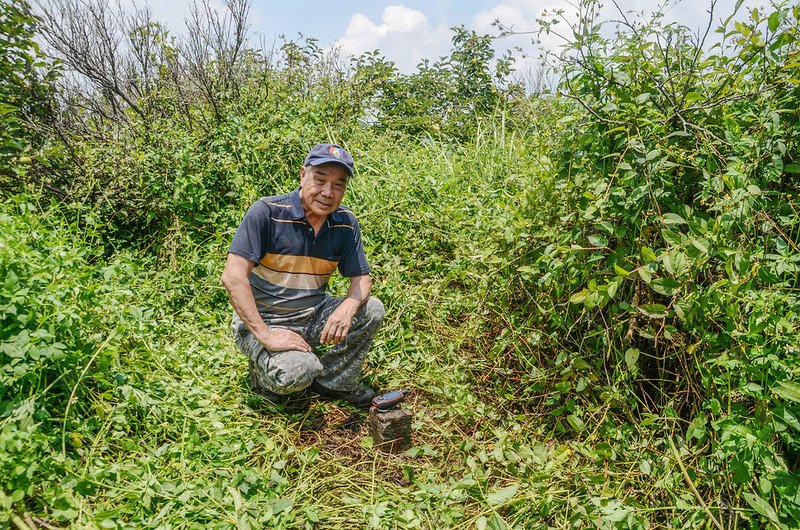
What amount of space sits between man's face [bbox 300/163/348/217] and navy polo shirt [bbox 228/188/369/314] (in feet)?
0.27

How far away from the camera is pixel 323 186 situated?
117 inches

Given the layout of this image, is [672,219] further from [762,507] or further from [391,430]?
[391,430]

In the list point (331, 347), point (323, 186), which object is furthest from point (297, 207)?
point (331, 347)

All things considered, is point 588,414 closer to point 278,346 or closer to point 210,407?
point 278,346

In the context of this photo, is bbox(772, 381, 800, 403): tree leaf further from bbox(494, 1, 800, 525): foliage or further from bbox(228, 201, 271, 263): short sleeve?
bbox(228, 201, 271, 263): short sleeve

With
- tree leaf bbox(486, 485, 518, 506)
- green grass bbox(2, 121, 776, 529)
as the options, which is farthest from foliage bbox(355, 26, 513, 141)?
tree leaf bbox(486, 485, 518, 506)

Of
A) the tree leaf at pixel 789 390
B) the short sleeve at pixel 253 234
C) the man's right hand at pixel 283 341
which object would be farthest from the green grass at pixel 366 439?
the short sleeve at pixel 253 234

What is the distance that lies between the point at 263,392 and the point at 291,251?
0.78 meters

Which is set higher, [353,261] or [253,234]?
[253,234]

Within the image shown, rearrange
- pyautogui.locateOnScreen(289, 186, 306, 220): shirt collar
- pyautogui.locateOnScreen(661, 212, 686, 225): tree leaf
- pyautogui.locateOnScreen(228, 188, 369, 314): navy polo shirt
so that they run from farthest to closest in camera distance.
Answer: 1. pyautogui.locateOnScreen(289, 186, 306, 220): shirt collar
2. pyautogui.locateOnScreen(228, 188, 369, 314): navy polo shirt
3. pyautogui.locateOnScreen(661, 212, 686, 225): tree leaf

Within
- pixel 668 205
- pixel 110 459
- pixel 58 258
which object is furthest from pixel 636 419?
pixel 58 258

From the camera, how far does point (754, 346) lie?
1.98 m

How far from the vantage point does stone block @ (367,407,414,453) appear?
9.08ft

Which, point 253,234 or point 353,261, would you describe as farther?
point 353,261
